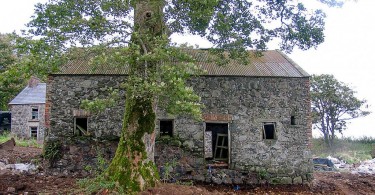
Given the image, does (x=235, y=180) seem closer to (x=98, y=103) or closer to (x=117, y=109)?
(x=117, y=109)

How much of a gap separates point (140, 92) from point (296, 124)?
7579 millimetres

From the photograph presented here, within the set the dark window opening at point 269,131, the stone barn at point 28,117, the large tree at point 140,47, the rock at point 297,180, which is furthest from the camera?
the stone barn at point 28,117

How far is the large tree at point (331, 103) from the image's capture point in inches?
1016

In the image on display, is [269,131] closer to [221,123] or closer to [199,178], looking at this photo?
[221,123]

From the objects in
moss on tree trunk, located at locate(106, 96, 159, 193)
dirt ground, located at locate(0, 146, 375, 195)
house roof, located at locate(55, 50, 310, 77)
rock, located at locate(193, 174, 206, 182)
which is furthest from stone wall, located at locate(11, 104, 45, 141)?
moss on tree trunk, located at locate(106, 96, 159, 193)

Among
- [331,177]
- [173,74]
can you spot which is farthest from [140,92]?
[331,177]

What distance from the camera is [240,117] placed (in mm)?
11492

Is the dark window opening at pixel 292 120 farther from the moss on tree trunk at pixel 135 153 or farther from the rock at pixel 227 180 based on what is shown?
the moss on tree trunk at pixel 135 153

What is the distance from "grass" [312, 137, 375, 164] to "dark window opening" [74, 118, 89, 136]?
17079 millimetres

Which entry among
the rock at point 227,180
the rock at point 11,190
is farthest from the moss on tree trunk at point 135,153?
the rock at point 227,180

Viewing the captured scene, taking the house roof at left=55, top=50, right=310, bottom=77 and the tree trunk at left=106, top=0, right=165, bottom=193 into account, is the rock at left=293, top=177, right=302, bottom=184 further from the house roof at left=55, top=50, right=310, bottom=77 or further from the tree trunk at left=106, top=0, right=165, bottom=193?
the tree trunk at left=106, top=0, right=165, bottom=193

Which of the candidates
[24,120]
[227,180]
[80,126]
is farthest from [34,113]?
[227,180]

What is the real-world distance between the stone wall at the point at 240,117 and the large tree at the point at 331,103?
51.2 feet

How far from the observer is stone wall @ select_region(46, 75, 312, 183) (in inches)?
436
